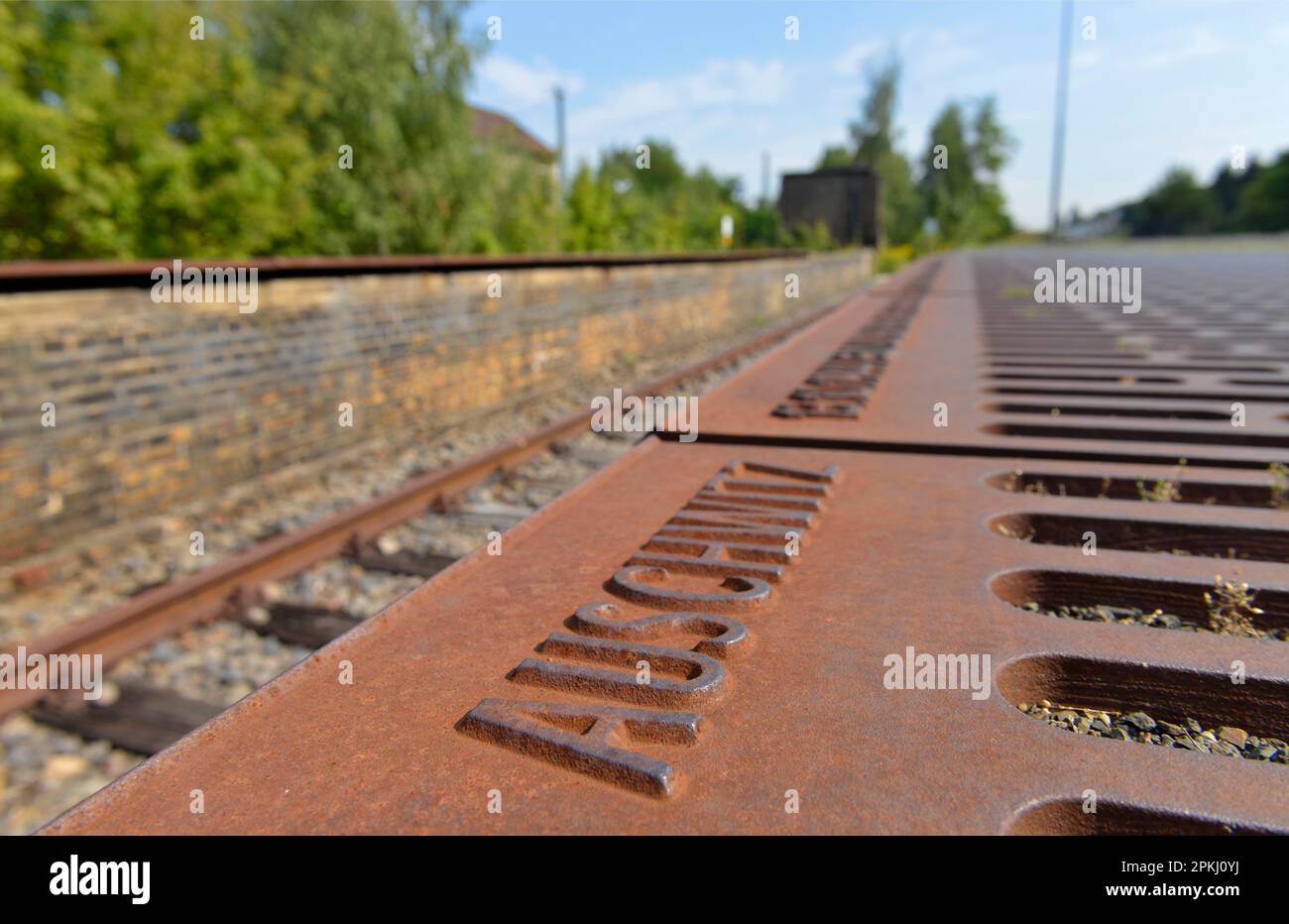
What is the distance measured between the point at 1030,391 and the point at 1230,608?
6.03 feet

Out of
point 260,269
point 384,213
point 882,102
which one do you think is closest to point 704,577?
point 260,269

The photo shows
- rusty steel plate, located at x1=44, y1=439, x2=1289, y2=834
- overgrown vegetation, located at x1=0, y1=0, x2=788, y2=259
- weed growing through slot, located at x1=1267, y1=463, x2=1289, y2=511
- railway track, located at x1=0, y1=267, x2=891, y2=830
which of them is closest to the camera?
rusty steel plate, located at x1=44, y1=439, x2=1289, y2=834

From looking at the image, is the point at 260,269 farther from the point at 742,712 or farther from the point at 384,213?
the point at 384,213

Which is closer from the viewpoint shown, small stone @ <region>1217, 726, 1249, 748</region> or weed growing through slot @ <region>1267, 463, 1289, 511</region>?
small stone @ <region>1217, 726, 1249, 748</region>

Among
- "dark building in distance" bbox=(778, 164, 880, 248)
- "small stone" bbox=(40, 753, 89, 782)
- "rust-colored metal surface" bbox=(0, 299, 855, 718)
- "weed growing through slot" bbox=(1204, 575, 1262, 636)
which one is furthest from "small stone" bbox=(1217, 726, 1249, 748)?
"dark building in distance" bbox=(778, 164, 880, 248)

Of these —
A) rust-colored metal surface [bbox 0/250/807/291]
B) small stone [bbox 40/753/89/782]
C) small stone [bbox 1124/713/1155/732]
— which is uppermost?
rust-colored metal surface [bbox 0/250/807/291]

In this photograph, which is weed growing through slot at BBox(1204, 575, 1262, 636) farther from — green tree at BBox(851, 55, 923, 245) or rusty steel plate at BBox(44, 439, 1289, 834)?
green tree at BBox(851, 55, 923, 245)

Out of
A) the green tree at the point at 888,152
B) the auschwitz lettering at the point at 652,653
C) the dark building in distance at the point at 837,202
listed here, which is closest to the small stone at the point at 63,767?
the auschwitz lettering at the point at 652,653

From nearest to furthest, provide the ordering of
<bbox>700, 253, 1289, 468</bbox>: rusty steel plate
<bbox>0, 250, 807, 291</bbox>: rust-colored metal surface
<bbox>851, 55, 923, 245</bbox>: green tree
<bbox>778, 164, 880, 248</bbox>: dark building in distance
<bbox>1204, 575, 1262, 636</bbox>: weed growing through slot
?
<bbox>1204, 575, 1262, 636</bbox>: weed growing through slot
<bbox>700, 253, 1289, 468</bbox>: rusty steel plate
<bbox>0, 250, 807, 291</bbox>: rust-colored metal surface
<bbox>778, 164, 880, 248</bbox>: dark building in distance
<bbox>851, 55, 923, 245</bbox>: green tree

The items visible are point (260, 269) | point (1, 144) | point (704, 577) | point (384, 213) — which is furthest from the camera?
point (384, 213)

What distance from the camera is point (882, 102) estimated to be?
62000 mm

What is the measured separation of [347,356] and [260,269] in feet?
3.12

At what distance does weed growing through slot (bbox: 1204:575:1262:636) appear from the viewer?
120 cm

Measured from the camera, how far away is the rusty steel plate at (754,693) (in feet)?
2.47
